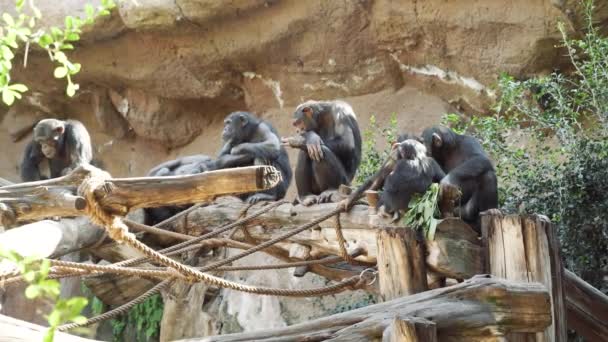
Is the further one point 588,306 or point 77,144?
point 77,144

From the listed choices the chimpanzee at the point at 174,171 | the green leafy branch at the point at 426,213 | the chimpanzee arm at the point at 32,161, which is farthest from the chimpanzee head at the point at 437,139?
the chimpanzee arm at the point at 32,161

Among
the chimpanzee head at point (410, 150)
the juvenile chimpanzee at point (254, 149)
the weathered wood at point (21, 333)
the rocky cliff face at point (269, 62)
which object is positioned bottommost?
the weathered wood at point (21, 333)

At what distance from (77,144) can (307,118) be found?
9.57 feet

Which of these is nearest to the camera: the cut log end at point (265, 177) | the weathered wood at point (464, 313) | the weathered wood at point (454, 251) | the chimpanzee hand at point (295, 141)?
the cut log end at point (265, 177)

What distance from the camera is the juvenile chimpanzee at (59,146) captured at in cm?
959

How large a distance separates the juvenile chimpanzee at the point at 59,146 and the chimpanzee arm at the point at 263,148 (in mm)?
1849

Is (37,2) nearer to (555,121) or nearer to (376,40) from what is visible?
(376,40)

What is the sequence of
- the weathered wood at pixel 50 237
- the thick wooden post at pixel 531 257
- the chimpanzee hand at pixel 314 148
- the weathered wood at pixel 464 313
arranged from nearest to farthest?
1. the weathered wood at pixel 50 237
2. the weathered wood at pixel 464 313
3. the thick wooden post at pixel 531 257
4. the chimpanzee hand at pixel 314 148

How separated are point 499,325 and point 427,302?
0.39 metres

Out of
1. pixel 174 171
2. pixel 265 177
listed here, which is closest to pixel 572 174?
pixel 174 171

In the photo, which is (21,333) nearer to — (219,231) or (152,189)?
(152,189)

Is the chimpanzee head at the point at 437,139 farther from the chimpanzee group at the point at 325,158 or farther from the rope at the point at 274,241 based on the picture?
the rope at the point at 274,241

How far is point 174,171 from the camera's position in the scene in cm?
1012

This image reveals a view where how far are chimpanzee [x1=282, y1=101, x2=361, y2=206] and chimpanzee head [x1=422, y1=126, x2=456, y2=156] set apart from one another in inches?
46.1
